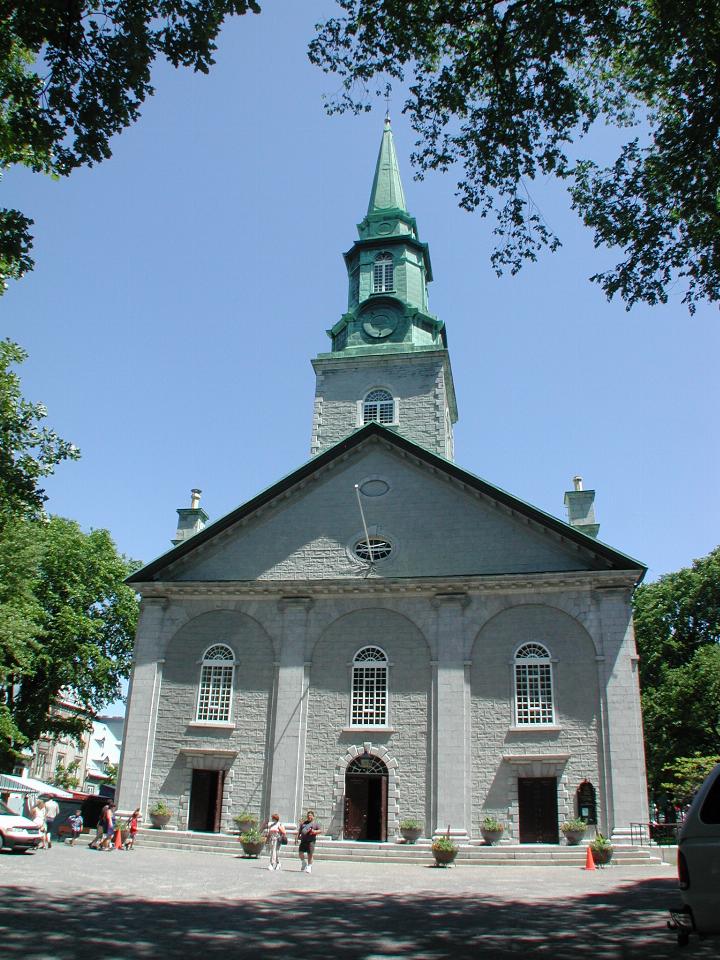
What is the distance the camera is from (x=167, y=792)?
2536 centimetres

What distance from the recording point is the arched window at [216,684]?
85.5 ft

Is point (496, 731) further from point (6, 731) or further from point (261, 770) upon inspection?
point (6, 731)

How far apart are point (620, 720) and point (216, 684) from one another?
12.9 metres

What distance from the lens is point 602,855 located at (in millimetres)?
20797

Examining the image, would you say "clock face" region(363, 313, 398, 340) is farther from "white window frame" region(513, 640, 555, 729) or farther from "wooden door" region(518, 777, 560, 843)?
"wooden door" region(518, 777, 560, 843)

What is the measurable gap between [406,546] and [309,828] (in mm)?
10688

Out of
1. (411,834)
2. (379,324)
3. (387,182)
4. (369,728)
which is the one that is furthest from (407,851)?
(387,182)

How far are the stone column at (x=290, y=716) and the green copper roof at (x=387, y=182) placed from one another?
2253 centimetres

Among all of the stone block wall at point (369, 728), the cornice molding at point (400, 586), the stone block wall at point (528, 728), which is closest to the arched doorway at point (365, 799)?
the stone block wall at point (369, 728)

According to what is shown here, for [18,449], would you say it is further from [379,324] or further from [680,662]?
[680,662]

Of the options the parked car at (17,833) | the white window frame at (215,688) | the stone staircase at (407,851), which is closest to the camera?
the parked car at (17,833)

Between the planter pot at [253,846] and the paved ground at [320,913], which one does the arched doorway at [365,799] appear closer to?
the planter pot at [253,846]

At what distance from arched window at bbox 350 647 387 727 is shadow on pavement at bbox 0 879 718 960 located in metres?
11.5

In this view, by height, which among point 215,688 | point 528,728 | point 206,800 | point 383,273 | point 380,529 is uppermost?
point 383,273
